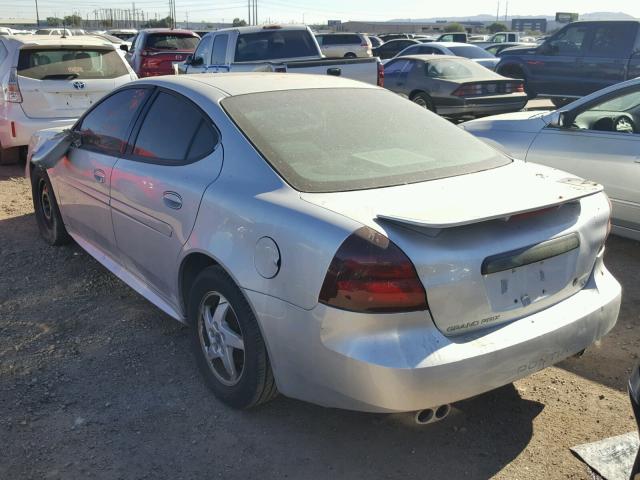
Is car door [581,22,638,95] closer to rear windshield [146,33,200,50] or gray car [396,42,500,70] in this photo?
gray car [396,42,500,70]

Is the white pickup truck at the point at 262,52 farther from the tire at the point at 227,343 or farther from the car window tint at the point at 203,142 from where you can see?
the tire at the point at 227,343

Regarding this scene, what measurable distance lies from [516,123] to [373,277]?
13.7 feet

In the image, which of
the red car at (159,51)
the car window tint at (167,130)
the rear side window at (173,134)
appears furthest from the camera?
the red car at (159,51)

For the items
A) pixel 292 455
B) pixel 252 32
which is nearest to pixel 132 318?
pixel 292 455

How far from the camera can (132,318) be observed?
426 centimetres

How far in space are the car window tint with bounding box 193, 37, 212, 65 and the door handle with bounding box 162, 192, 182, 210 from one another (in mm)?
8958

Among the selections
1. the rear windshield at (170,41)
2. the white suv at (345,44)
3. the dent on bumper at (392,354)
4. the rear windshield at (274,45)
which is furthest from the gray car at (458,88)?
the dent on bumper at (392,354)

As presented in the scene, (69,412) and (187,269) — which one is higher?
(187,269)

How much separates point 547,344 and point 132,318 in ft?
8.68

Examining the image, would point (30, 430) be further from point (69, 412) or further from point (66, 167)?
point (66, 167)

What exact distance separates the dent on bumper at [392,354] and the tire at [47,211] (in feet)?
10.5

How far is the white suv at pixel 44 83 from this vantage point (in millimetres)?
8180

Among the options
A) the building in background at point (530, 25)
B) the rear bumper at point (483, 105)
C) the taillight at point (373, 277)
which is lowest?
the rear bumper at point (483, 105)

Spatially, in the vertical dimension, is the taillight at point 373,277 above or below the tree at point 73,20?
below
